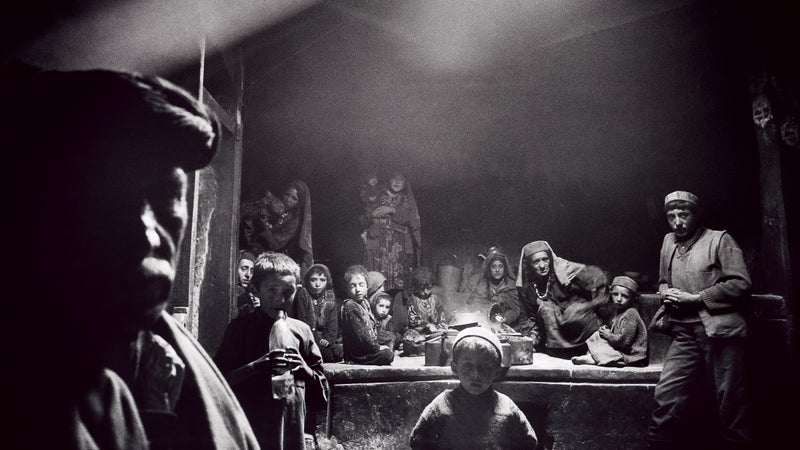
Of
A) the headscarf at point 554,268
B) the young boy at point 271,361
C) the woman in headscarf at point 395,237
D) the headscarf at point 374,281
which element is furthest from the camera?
the woman in headscarf at point 395,237

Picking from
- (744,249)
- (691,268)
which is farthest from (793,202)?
(744,249)

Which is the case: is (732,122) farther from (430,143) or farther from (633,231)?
(430,143)

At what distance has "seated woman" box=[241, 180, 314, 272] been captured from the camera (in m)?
8.46

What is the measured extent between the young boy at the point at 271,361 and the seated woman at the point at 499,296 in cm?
517

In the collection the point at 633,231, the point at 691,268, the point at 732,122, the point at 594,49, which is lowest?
the point at 691,268

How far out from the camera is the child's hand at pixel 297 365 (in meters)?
2.54

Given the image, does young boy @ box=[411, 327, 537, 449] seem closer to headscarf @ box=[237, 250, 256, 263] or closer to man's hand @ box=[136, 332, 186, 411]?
man's hand @ box=[136, 332, 186, 411]

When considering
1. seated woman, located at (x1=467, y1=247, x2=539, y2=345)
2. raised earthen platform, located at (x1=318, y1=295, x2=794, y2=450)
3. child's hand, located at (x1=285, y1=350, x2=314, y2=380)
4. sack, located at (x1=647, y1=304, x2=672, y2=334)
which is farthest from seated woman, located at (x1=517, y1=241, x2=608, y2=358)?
child's hand, located at (x1=285, y1=350, x2=314, y2=380)

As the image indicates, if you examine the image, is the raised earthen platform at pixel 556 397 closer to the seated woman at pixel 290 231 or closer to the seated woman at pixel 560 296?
the seated woman at pixel 560 296

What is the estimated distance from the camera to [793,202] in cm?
560

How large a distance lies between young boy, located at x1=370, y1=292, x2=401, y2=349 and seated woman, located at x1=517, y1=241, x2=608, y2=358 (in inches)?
76.6

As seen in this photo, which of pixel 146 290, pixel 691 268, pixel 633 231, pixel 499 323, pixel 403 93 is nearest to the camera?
pixel 146 290

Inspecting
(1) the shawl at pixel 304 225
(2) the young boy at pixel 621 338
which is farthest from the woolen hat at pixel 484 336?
(1) the shawl at pixel 304 225

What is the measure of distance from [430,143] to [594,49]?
12.0ft
